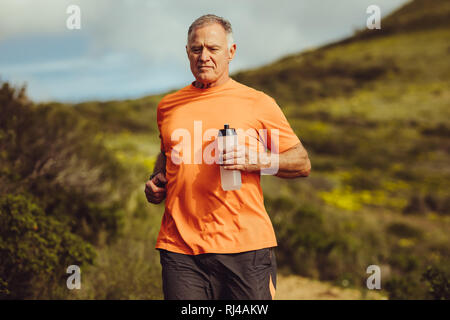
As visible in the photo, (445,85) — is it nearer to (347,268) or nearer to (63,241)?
(347,268)

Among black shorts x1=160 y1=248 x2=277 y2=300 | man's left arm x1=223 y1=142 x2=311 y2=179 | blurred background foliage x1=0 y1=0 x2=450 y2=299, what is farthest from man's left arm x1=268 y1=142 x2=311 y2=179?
blurred background foliage x1=0 y1=0 x2=450 y2=299

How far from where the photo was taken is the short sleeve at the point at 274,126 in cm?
235

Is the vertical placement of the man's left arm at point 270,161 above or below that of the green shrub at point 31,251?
above

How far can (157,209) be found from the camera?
8.75m

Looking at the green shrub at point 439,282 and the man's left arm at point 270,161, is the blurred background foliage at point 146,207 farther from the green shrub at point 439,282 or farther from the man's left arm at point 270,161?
the man's left arm at point 270,161

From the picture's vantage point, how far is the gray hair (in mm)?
2416

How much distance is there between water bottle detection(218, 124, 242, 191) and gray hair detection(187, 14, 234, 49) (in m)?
0.60

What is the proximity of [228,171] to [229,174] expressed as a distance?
0.06ft

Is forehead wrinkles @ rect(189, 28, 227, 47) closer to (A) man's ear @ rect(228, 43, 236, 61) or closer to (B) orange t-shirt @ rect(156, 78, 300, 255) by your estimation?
(A) man's ear @ rect(228, 43, 236, 61)

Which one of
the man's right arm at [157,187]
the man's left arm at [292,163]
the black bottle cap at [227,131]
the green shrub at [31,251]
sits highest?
the black bottle cap at [227,131]

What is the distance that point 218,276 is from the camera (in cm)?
230

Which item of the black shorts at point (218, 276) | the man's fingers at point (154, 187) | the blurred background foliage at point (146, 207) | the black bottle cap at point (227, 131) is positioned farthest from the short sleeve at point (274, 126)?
Result: the blurred background foliage at point (146, 207)

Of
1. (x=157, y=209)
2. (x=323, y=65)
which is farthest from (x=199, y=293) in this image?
(x=323, y=65)
